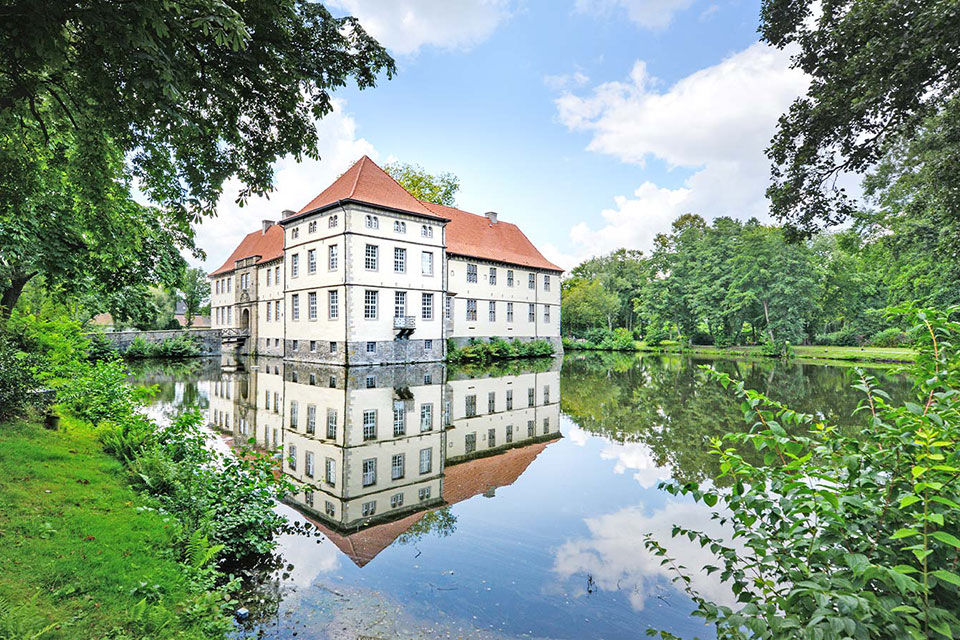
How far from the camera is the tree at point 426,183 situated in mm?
41312

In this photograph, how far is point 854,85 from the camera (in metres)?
7.16

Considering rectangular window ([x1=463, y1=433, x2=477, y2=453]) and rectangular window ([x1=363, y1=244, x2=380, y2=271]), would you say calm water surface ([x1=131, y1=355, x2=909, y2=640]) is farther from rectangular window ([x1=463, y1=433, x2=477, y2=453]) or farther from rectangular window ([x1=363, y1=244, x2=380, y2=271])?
rectangular window ([x1=363, y1=244, x2=380, y2=271])

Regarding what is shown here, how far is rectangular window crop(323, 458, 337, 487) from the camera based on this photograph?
22.6 feet

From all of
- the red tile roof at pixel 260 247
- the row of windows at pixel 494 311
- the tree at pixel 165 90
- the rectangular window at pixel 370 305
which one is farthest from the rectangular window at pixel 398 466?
the red tile roof at pixel 260 247

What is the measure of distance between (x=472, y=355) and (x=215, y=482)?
2408cm

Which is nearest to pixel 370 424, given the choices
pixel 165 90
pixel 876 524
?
pixel 165 90

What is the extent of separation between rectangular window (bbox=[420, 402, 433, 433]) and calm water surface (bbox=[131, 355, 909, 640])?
0.30 feet

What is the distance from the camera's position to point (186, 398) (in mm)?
13914

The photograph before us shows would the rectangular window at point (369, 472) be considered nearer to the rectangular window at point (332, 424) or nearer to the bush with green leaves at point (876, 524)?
the rectangular window at point (332, 424)

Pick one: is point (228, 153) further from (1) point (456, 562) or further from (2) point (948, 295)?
(2) point (948, 295)

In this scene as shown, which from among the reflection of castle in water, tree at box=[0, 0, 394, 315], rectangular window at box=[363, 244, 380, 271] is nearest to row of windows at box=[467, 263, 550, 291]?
rectangular window at box=[363, 244, 380, 271]

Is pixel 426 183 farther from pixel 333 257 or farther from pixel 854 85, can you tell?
pixel 854 85

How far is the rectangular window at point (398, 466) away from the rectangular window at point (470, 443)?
1.30 metres

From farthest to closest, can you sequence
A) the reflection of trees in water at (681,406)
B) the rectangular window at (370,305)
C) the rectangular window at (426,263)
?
the rectangular window at (426,263) → the rectangular window at (370,305) → the reflection of trees in water at (681,406)
